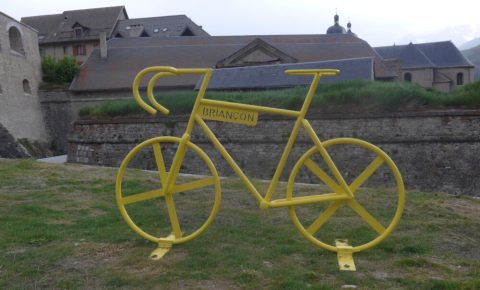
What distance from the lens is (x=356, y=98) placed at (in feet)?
44.2

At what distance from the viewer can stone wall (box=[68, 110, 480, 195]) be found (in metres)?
12.3

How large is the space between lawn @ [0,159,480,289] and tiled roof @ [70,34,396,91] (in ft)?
72.7

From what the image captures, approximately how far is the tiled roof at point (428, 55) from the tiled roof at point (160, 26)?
18.0m

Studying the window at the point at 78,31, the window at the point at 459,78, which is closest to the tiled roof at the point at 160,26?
the window at the point at 78,31

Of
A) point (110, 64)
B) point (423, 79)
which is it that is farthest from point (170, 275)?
point (423, 79)

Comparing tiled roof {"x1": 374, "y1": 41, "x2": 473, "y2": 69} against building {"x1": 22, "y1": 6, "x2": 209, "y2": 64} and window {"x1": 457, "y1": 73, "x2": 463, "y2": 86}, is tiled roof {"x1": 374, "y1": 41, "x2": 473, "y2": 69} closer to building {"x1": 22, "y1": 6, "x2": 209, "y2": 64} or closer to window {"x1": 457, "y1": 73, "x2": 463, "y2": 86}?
window {"x1": 457, "y1": 73, "x2": 463, "y2": 86}

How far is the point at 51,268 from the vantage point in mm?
3828

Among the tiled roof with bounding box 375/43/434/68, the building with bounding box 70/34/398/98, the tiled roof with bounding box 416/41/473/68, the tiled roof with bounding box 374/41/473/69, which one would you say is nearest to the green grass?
the building with bounding box 70/34/398/98

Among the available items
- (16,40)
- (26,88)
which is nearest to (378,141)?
(26,88)

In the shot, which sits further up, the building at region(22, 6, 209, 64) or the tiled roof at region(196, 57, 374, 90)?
the building at region(22, 6, 209, 64)

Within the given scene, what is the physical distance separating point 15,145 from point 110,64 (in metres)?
10.3

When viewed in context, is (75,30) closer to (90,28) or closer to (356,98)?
(90,28)

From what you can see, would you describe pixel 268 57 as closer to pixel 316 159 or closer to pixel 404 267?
pixel 316 159

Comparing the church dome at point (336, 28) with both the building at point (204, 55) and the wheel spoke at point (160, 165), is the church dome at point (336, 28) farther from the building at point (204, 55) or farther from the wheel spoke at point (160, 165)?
the wheel spoke at point (160, 165)
